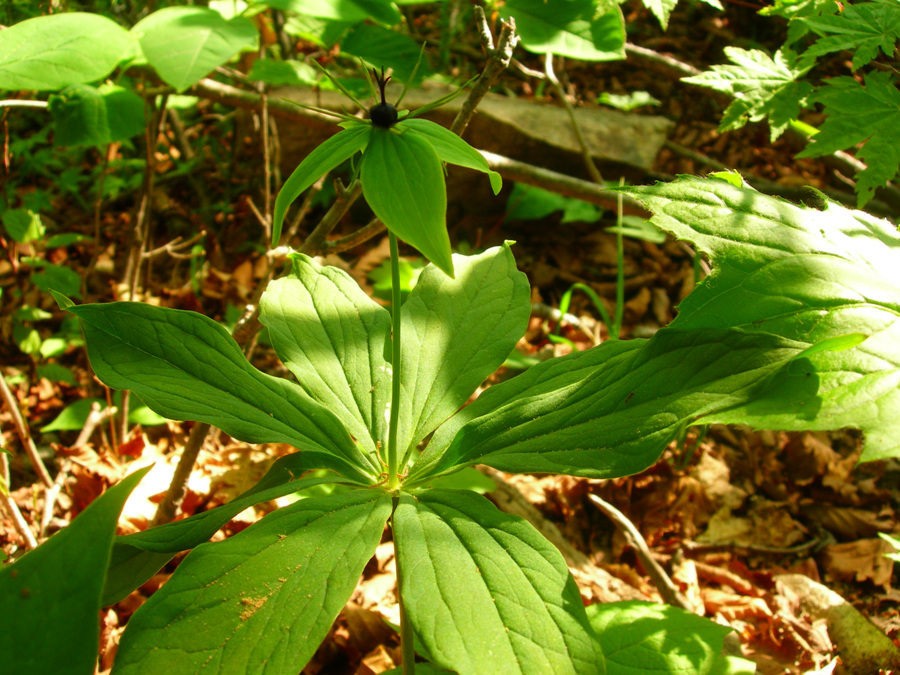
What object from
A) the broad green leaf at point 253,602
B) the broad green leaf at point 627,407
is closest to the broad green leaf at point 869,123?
the broad green leaf at point 627,407

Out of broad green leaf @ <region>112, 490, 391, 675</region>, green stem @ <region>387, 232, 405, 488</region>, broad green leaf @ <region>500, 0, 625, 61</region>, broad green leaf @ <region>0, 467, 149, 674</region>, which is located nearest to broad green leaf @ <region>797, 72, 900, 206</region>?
broad green leaf @ <region>500, 0, 625, 61</region>

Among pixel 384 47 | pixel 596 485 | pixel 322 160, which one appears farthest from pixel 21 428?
pixel 596 485

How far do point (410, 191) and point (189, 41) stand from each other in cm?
99

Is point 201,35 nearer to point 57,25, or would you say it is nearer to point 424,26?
point 57,25

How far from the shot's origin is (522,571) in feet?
2.85

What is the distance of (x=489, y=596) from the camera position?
84cm

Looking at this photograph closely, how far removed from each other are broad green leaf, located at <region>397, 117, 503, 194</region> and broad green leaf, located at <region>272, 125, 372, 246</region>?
0.21ft

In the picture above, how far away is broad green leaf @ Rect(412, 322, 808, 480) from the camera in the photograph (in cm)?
85

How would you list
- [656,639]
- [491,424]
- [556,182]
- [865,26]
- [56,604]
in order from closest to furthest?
[56,604] < [491,424] < [656,639] < [865,26] < [556,182]

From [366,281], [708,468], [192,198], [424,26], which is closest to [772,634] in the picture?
[708,468]

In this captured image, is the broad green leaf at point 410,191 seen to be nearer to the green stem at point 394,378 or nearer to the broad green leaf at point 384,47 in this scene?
the green stem at point 394,378

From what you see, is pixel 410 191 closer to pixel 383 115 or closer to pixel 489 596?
pixel 383 115

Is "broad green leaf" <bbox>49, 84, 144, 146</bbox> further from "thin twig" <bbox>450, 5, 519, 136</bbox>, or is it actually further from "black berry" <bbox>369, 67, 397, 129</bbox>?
"black berry" <bbox>369, 67, 397, 129</bbox>

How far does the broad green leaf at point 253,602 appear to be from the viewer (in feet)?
2.58
